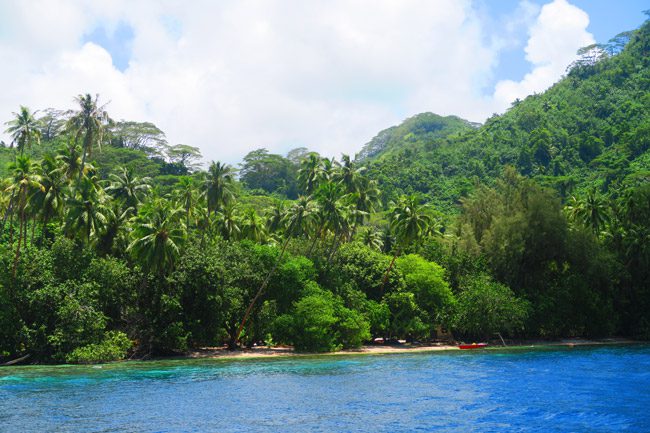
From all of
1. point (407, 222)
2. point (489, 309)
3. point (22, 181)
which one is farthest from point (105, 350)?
point (489, 309)

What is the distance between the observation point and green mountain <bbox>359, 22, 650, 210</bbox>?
108m

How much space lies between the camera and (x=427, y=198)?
122688mm

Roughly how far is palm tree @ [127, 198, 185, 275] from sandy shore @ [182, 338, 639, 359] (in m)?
11.1

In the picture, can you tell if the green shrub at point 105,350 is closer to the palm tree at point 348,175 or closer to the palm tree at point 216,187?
the palm tree at point 216,187

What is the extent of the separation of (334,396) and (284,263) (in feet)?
84.6

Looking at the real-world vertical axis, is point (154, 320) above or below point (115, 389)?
above

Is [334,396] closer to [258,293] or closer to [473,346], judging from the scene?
[258,293]

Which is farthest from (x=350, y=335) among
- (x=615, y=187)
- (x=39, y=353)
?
(x=615, y=187)

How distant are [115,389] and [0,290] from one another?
17.1 m

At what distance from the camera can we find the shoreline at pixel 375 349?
5575 cm

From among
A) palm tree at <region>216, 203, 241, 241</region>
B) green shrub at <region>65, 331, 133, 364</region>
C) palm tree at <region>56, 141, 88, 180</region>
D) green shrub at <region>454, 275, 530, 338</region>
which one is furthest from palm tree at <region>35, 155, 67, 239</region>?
green shrub at <region>454, 275, 530, 338</region>

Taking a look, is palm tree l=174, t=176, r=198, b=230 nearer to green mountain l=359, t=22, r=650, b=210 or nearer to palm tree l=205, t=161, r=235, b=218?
palm tree l=205, t=161, r=235, b=218

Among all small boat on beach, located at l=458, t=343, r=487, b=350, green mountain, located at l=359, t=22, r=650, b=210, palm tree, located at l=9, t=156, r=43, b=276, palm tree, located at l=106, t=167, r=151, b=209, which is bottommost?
small boat on beach, located at l=458, t=343, r=487, b=350

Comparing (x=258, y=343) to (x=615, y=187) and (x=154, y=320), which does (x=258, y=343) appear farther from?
(x=615, y=187)
